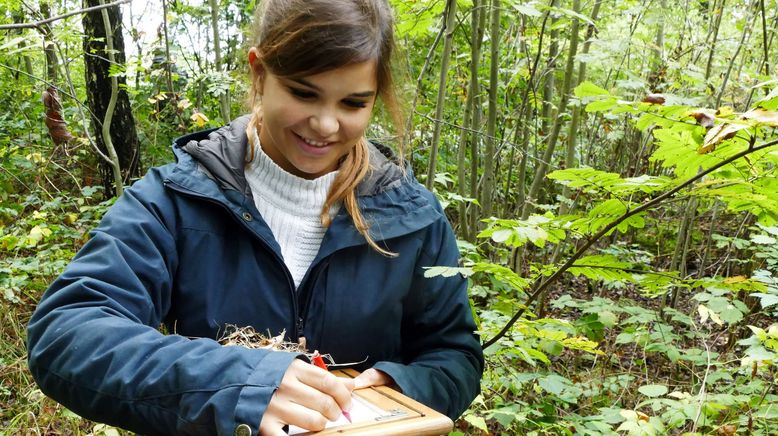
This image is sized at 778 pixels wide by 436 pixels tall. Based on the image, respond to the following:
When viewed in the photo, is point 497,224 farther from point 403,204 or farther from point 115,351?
point 115,351

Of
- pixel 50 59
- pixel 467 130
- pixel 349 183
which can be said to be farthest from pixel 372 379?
pixel 50 59

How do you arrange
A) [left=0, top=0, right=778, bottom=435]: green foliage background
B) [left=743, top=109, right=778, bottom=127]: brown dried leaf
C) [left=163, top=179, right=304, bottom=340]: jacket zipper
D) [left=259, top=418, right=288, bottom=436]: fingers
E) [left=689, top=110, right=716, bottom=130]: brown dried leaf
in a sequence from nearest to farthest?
[left=259, top=418, right=288, bottom=436]: fingers
[left=743, top=109, right=778, bottom=127]: brown dried leaf
[left=689, top=110, right=716, bottom=130]: brown dried leaf
[left=163, top=179, right=304, bottom=340]: jacket zipper
[left=0, top=0, right=778, bottom=435]: green foliage background

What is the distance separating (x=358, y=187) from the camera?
167 cm

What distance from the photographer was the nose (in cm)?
149

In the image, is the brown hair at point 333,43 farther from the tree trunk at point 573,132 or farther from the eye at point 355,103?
the tree trunk at point 573,132

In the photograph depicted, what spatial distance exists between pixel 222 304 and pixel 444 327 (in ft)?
1.83

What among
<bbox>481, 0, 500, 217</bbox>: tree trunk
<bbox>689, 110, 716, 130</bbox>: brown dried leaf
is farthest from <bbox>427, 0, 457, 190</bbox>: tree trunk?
<bbox>689, 110, 716, 130</bbox>: brown dried leaf

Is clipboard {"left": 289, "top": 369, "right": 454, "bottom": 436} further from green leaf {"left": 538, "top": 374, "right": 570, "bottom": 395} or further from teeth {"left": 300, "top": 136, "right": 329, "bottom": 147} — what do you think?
green leaf {"left": 538, "top": 374, "right": 570, "bottom": 395}

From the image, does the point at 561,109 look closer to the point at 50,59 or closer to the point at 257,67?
the point at 257,67

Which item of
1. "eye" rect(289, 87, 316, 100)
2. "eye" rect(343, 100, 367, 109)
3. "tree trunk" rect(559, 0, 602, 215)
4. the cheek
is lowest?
"tree trunk" rect(559, 0, 602, 215)

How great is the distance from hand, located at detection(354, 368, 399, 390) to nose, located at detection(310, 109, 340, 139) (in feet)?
1.78

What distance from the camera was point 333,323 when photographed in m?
1.54

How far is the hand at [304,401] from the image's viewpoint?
1.08 m

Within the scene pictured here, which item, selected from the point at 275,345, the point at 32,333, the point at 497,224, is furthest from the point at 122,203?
the point at 497,224
